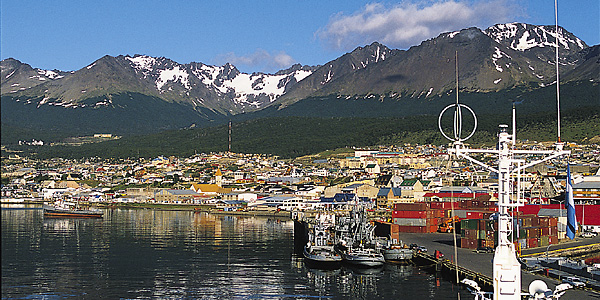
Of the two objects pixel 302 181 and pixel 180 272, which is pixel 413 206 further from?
pixel 302 181

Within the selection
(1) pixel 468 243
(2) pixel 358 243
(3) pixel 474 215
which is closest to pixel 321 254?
(2) pixel 358 243

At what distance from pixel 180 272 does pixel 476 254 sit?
2205cm

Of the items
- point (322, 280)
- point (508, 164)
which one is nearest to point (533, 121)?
point (322, 280)

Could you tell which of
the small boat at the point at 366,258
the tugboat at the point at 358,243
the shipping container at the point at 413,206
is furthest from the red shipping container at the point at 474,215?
the small boat at the point at 366,258

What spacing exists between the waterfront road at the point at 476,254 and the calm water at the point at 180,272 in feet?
10.7

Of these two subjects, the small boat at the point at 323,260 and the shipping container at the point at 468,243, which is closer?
the small boat at the point at 323,260

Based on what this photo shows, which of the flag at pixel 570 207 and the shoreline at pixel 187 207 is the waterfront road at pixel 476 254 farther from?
the shoreline at pixel 187 207

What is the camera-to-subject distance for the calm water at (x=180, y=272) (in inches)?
1542

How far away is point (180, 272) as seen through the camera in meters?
46.9

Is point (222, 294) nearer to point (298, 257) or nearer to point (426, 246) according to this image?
point (298, 257)

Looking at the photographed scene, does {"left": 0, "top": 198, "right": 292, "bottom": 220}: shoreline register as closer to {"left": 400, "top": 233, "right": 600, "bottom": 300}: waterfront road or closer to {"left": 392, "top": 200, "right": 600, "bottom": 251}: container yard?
{"left": 392, "top": 200, "right": 600, "bottom": 251}: container yard

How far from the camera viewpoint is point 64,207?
378 feet

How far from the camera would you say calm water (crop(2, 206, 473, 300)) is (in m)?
39.2

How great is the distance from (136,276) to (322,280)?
12467 millimetres
